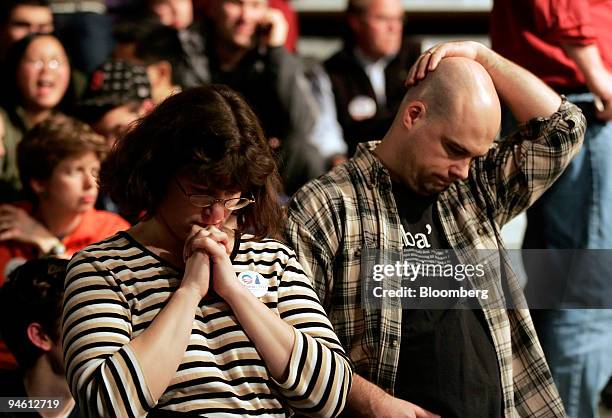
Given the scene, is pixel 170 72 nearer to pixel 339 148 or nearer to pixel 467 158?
pixel 339 148

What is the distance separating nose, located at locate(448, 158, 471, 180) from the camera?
9.69ft

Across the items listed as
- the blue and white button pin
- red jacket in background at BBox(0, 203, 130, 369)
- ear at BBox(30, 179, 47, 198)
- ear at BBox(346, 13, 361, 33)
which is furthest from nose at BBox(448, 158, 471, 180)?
ear at BBox(346, 13, 361, 33)

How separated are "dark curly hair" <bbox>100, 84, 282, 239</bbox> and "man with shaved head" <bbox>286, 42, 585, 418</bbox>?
475 mm

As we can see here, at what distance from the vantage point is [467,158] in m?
2.96

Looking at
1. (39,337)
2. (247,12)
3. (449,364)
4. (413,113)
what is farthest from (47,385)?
(247,12)

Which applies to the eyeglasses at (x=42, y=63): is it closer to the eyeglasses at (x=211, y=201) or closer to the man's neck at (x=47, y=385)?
the man's neck at (x=47, y=385)

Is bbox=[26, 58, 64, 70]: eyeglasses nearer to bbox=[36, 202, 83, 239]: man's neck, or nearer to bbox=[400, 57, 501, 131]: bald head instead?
bbox=[36, 202, 83, 239]: man's neck

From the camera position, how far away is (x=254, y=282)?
97.5 inches

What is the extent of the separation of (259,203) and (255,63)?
2572mm

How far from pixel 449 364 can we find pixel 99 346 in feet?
3.31

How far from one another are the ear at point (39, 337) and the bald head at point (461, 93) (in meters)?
1.23

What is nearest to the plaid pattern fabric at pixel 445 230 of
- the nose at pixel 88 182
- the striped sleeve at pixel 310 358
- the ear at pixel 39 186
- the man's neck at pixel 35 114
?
the striped sleeve at pixel 310 358

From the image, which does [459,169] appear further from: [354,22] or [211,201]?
[354,22]

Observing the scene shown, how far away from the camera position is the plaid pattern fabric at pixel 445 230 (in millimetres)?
2893
